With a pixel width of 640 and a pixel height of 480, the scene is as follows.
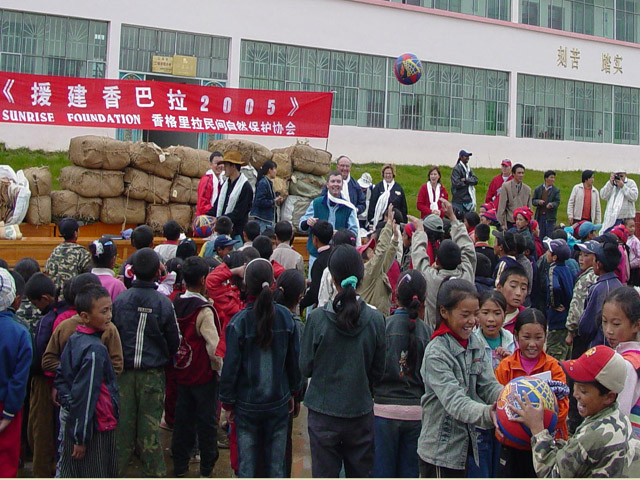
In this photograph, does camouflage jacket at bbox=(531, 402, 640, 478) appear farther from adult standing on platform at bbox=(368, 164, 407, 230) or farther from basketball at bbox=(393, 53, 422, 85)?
basketball at bbox=(393, 53, 422, 85)

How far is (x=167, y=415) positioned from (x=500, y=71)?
67.6 feet

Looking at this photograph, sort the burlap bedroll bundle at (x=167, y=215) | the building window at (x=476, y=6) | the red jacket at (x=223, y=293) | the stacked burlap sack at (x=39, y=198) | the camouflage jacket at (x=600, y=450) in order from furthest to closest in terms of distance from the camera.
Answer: the building window at (x=476, y=6), the burlap bedroll bundle at (x=167, y=215), the stacked burlap sack at (x=39, y=198), the red jacket at (x=223, y=293), the camouflage jacket at (x=600, y=450)

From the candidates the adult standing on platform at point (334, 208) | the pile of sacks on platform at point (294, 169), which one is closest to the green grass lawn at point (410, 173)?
the pile of sacks on platform at point (294, 169)

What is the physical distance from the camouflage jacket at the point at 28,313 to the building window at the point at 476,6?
19.1 m

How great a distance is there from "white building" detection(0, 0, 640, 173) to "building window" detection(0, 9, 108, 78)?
25 mm

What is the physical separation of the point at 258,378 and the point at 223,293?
1.38 meters

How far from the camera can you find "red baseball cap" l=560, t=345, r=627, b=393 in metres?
2.85

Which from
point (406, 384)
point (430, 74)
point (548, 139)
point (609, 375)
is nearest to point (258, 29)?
point (430, 74)

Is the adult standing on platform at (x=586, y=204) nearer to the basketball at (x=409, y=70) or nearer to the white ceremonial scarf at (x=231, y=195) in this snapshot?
the basketball at (x=409, y=70)

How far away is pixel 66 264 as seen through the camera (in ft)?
20.0

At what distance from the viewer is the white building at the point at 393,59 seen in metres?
17.5

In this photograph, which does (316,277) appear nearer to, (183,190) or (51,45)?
(183,190)

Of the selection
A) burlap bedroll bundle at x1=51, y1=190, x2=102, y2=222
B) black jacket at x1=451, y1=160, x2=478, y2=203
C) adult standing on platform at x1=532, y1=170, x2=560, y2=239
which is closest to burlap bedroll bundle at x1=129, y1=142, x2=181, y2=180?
burlap bedroll bundle at x1=51, y1=190, x2=102, y2=222

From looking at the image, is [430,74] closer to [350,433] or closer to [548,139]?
[548,139]
